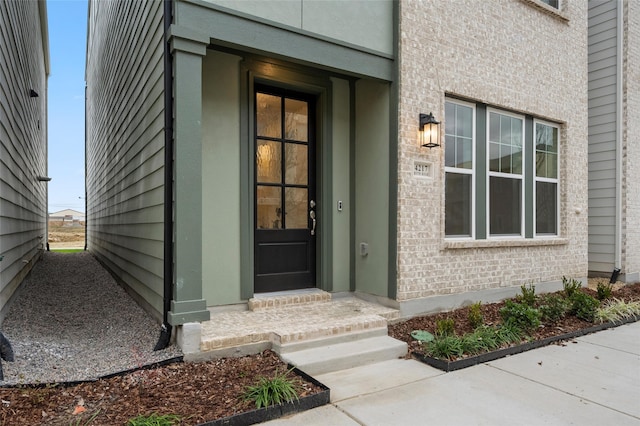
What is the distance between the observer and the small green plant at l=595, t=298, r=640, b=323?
4.73 metres

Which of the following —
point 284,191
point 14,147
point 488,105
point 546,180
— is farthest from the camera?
point 546,180

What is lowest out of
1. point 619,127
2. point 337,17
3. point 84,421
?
point 84,421

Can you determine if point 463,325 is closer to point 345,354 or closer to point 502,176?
point 345,354

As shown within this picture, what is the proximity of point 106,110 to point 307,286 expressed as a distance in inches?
247

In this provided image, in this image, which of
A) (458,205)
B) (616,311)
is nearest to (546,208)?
(616,311)

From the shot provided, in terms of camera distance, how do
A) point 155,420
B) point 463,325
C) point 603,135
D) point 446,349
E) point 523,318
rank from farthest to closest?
point 603,135 → point 463,325 → point 523,318 → point 446,349 → point 155,420

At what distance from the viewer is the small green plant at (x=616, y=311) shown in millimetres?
4727

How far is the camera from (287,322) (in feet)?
12.4

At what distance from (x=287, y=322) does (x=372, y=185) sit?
199cm

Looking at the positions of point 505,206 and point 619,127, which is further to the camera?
point 619,127

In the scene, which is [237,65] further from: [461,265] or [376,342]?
[461,265]

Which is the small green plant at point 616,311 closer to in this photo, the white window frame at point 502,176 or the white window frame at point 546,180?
the white window frame at point 546,180

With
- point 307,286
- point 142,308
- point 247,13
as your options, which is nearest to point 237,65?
point 247,13

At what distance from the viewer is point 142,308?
15.4 ft
